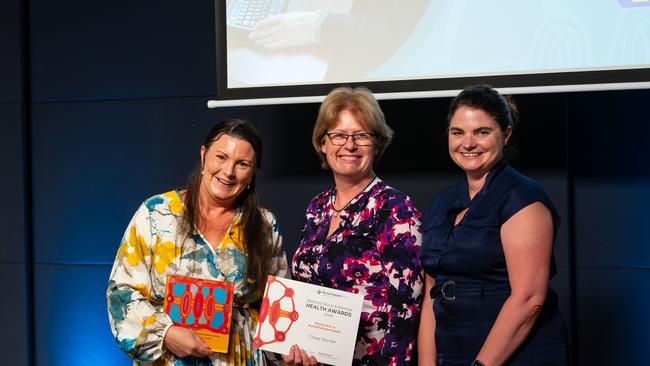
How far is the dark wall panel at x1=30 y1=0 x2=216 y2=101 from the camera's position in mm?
3814

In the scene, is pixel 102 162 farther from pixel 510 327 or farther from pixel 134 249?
pixel 510 327

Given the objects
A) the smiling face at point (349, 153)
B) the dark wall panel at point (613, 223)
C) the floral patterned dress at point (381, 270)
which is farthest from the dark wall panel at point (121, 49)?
the dark wall panel at point (613, 223)

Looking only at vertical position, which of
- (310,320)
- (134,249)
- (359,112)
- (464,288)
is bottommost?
(310,320)

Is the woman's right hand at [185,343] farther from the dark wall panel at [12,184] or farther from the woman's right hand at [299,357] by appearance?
the dark wall panel at [12,184]

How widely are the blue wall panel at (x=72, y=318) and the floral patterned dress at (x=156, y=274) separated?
166 cm

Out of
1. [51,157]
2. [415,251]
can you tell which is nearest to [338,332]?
[415,251]

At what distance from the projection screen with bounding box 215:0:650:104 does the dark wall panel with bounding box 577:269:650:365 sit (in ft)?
2.79

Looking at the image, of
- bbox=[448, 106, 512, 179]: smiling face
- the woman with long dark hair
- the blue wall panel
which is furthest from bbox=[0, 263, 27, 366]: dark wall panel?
bbox=[448, 106, 512, 179]: smiling face

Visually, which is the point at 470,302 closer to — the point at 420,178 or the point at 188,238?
the point at 188,238

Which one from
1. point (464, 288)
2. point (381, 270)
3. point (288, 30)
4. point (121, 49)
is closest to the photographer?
point (464, 288)

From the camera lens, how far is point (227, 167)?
95.6 inches

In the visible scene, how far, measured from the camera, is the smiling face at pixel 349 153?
243 cm

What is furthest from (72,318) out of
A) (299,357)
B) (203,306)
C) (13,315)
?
(299,357)

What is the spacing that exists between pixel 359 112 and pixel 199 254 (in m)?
0.71
